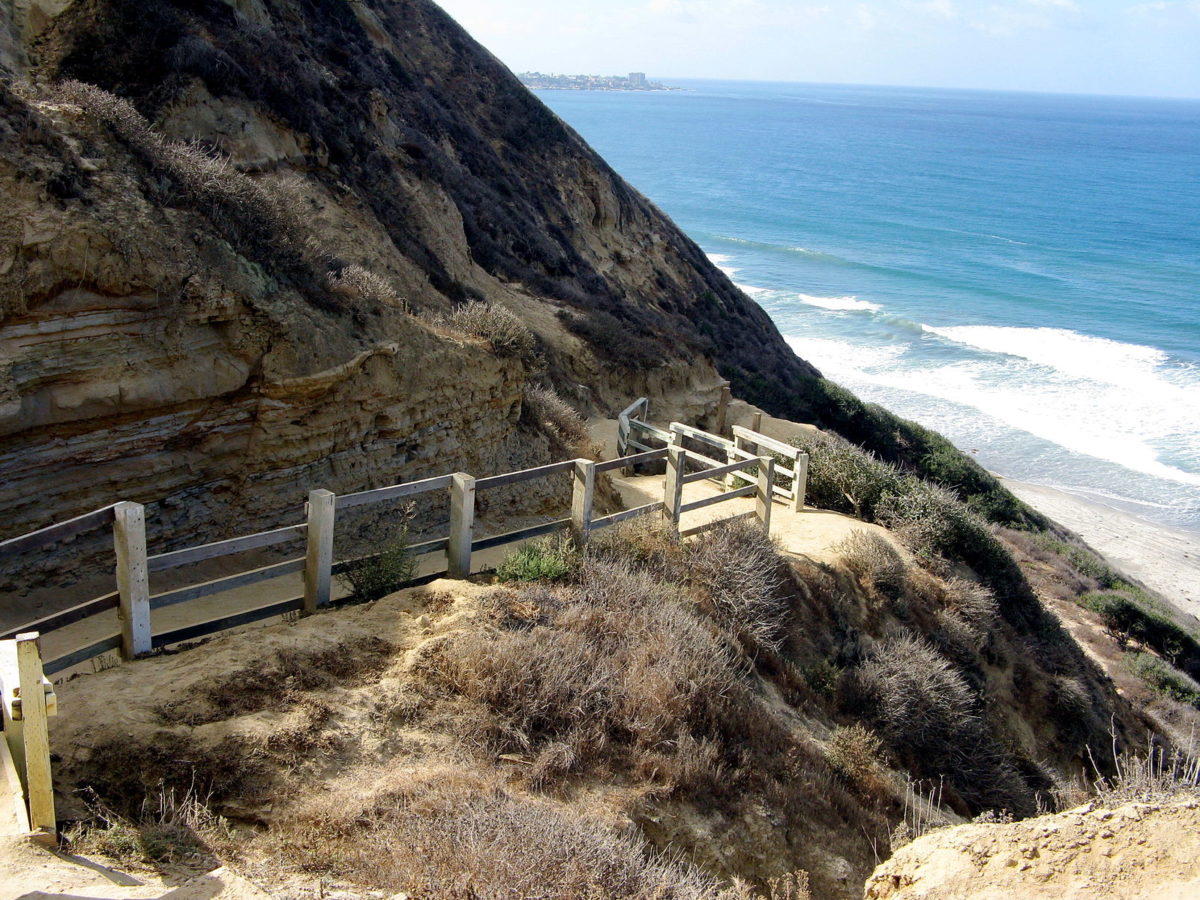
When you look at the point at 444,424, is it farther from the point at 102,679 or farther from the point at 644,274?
the point at 644,274

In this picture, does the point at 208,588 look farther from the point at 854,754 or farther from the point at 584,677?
the point at 854,754

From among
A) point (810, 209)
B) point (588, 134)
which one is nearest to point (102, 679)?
point (810, 209)

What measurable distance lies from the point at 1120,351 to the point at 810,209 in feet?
157

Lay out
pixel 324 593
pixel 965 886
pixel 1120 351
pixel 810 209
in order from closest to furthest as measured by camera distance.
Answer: pixel 965 886, pixel 324 593, pixel 1120 351, pixel 810 209

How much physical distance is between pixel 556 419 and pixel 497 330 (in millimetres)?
2459

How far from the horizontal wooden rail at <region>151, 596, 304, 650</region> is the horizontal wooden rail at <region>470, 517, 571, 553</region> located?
4.75 ft

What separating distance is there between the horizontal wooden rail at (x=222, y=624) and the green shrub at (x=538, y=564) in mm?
1574

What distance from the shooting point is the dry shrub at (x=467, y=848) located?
167 inches

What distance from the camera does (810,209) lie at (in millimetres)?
91625

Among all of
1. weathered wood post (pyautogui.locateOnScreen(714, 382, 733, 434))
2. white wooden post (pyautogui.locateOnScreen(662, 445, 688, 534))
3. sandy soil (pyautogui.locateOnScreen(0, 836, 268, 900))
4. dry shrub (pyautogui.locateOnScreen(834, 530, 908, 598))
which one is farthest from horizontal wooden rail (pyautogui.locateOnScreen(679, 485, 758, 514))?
weathered wood post (pyautogui.locateOnScreen(714, 382, 733, 434))

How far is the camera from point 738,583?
27.5 feet

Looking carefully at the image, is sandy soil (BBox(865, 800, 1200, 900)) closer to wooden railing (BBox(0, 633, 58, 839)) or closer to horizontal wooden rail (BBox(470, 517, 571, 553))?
horizontal wooden rail (BBox(470, 517, 571, 553))

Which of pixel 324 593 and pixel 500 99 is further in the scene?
pixel 500 99

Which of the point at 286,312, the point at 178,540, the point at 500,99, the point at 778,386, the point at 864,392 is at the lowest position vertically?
the point at 864,392
